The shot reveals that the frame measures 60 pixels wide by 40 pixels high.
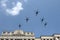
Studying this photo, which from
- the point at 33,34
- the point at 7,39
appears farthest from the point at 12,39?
the point at 33,34

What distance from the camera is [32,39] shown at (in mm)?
147875

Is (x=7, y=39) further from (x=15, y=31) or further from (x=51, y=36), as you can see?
(x=51, y=36)

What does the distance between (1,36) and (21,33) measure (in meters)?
11.7

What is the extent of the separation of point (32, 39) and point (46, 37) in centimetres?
856

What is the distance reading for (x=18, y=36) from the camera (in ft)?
487

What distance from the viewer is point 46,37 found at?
15000 centimetres

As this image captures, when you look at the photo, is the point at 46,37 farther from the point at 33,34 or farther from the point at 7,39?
the point at 7,39

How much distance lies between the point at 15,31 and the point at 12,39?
→ 493cm

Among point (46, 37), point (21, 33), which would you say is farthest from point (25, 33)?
point (46, 37)

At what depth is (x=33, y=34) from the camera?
14900 centimetres

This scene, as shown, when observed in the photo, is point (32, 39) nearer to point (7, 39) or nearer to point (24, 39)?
point (24, 39)

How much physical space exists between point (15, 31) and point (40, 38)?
15589 millimetres

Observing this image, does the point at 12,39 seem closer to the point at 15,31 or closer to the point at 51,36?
the point at 15,31

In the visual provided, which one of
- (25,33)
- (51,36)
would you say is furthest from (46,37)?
(25,33)
